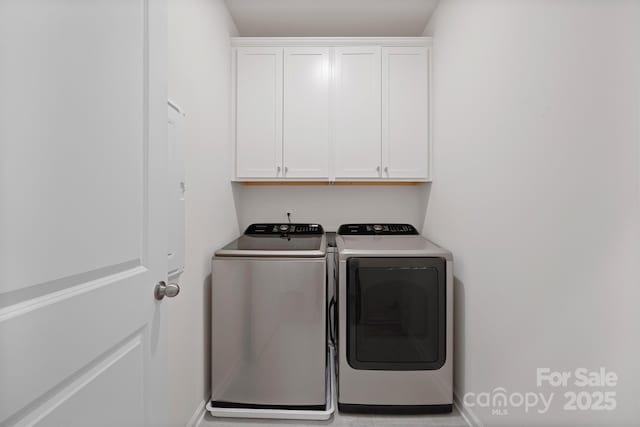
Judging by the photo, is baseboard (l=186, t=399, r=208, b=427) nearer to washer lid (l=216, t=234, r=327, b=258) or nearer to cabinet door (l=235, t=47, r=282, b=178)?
washer lid (l=216, t=234, r=327, b=258)

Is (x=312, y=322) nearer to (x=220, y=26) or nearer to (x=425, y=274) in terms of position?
(x=425, y=274)

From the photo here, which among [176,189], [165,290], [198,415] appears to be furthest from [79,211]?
[198,415]

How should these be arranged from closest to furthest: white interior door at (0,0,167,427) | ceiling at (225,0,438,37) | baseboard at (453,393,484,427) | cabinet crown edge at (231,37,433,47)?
white interior door at (0,0,167,427) < baseboard at (453,393,484,427) < ceiling at (225,0,438,37) < cabinet crown edge at (231,37,433,47)

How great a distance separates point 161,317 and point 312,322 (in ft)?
3.23

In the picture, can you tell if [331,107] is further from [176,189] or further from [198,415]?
[198,415]

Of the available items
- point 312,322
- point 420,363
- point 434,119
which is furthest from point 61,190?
point 434,119

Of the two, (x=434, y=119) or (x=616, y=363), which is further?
(x=434, y=119)

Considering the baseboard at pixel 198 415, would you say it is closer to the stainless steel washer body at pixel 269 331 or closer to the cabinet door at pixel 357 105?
the stainless steel washer body at pixel 269 331

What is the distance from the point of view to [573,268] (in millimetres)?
1063

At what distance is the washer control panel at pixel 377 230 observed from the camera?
2.59 metres

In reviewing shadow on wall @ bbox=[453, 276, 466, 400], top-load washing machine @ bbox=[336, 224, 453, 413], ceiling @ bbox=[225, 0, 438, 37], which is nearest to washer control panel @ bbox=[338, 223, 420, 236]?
shadow on wall @ bbox=[453, 276, 466, 400]

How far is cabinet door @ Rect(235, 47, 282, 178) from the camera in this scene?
7.93 ft

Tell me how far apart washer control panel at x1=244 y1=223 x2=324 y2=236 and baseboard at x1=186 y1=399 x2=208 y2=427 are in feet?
3.96

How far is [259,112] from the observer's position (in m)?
2.43
